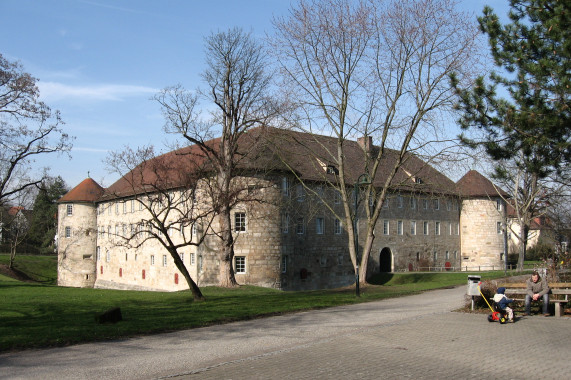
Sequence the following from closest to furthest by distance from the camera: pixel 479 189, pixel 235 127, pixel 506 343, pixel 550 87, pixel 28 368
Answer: pixel 28 368 < pixel 506 343 < pixel 550 87 < pixel 235 127 < pixel 479 189

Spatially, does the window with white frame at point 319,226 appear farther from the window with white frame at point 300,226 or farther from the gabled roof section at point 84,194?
the gabled roof section at point 84,194

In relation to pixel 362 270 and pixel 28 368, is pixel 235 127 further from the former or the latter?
pixel 28 368

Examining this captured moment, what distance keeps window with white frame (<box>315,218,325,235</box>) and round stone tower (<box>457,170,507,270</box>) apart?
17173 mm

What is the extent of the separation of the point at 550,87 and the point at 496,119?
4.43ft

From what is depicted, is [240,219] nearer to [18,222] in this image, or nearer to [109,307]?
[109,307]

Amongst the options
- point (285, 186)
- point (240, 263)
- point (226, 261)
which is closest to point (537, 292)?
point (226, 261)

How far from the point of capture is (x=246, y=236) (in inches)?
1407

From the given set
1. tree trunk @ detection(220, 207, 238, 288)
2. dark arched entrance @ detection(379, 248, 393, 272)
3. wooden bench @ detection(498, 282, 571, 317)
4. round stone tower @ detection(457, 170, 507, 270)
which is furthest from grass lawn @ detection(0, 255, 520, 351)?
round stone tower @ detection(457, 170, 507, 270)

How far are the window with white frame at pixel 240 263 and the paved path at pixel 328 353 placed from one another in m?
20.7

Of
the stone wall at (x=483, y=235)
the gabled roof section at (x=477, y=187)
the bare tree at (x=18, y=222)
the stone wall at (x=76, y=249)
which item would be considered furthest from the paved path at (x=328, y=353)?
the bare tree at (x=18, y=222)

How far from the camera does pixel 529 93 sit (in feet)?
43.0

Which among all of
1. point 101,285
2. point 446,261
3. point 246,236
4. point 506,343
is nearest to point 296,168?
point 246,236

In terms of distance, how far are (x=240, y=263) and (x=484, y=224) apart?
93.2ft

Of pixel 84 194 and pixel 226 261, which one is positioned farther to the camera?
pixel 84 194
